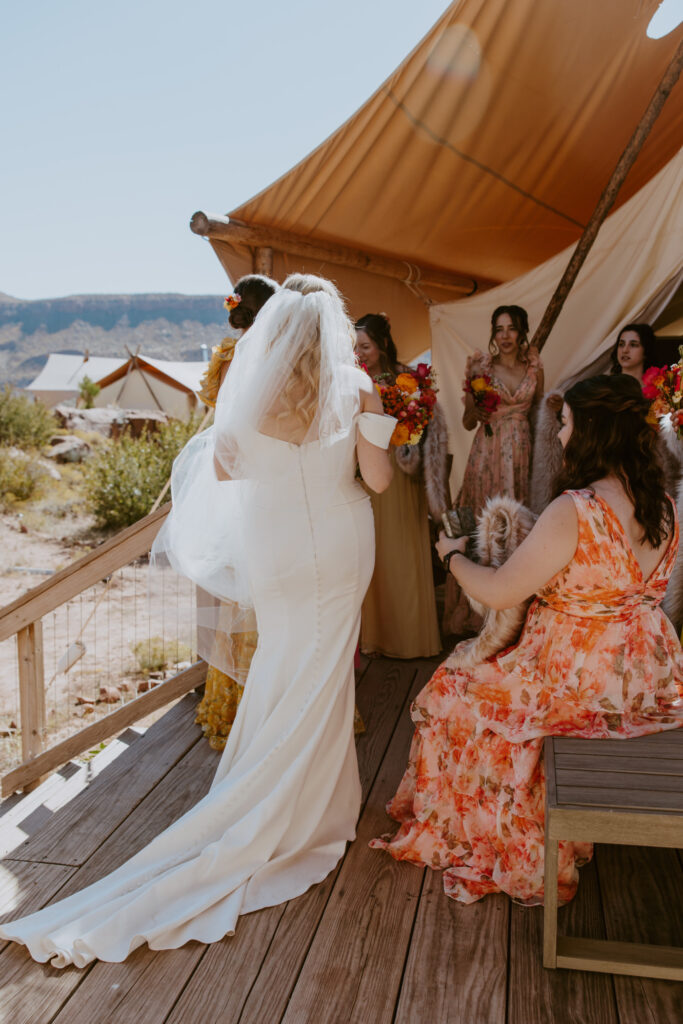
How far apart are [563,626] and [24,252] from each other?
10693 cm

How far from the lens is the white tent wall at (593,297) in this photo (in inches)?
153

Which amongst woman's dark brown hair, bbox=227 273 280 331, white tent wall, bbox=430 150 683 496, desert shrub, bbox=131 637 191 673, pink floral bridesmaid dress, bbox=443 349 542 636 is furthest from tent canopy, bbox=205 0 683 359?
desert shrub, bbox=131 637 191 673

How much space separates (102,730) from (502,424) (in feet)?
8.58

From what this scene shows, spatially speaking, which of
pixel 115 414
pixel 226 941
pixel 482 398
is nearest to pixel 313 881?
pixel 226 941

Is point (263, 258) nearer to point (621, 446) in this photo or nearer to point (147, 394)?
point (621, 446)

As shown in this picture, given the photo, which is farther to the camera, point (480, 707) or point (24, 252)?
point (24, 252)

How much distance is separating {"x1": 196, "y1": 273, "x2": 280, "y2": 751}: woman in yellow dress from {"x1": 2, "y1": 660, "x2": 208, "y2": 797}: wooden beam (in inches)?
10.5

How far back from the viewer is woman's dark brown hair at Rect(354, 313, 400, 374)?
4.12m

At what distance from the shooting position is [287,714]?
2404mm

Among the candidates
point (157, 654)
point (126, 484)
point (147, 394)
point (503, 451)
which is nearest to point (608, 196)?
point (503, 451)

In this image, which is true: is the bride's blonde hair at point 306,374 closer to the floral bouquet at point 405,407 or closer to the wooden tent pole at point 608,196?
the floral bouquet at point 405,407

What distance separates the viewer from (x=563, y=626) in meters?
2.19

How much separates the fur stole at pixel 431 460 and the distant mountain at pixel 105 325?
88463 mm

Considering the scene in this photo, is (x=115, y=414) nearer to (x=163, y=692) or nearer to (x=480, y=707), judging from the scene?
(x=163, y=692)
